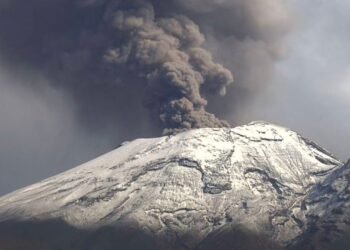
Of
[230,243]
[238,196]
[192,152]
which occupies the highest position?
[192,152]

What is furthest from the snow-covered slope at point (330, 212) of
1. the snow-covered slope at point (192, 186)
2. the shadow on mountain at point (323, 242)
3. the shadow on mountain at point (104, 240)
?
the shadow on mountain at point (104, 240)

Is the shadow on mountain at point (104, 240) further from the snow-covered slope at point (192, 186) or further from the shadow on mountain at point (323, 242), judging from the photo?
the shadow on mountain at point (323, 242)

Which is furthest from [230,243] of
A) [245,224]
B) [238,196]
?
[238,196]

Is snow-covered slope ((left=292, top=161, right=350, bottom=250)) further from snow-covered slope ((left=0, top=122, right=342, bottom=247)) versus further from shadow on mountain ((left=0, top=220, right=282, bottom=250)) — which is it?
shadow on mountain ((left=0, top=220, right=282, bottom=250))

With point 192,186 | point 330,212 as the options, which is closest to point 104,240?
point 192,186

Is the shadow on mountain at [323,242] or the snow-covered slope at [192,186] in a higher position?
the snow-covered slope at [192,186]

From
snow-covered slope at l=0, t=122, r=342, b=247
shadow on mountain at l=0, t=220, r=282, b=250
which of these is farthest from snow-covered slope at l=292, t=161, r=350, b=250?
shadow on mountain at l=0, t=220, r=282, b=250

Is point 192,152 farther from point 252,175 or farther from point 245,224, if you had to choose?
point 245,224
